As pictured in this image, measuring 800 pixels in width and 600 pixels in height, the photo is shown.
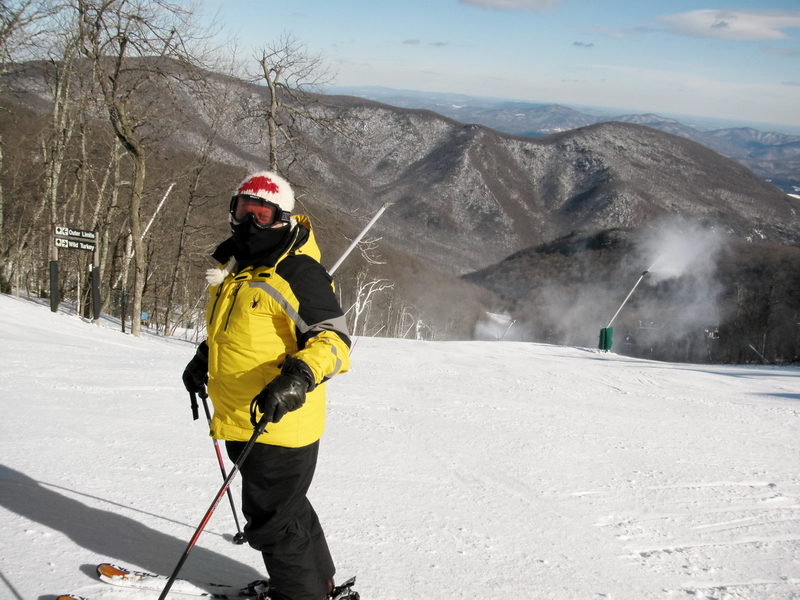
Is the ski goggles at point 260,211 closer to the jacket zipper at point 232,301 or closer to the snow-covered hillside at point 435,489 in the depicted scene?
the jacket zipper at point 232,301

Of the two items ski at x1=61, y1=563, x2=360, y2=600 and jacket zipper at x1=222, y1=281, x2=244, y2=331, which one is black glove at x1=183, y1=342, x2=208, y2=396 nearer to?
jacket zipper at x1=222, y1=281, x2=244, y2=331

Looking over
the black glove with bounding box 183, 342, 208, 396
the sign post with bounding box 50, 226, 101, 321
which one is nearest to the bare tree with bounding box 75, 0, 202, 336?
the sign post with bounding box 50, 226, 101, 321

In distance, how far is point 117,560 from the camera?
275 cm

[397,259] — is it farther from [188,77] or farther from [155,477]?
[155,477]

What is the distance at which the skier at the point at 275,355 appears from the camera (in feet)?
7.65

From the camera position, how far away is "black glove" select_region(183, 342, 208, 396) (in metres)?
2.75

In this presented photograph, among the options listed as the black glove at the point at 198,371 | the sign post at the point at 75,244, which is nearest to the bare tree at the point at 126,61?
the sign post at the point at 75,244

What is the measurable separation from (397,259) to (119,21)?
291 feet

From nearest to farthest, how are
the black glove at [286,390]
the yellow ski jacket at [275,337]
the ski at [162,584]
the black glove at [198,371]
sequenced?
the black glove at [286,390], the yellow ski jacket at [275,337], the ski at [162,584], the black glove at [198,371]

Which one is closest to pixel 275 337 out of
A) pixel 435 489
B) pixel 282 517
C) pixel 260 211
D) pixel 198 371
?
pixel 260 211

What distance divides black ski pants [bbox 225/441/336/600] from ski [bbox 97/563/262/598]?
245 mm

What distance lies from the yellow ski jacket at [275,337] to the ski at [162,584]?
71 centimetres

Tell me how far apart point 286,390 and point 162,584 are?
119cm

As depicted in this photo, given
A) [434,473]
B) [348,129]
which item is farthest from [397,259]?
[434,473]
